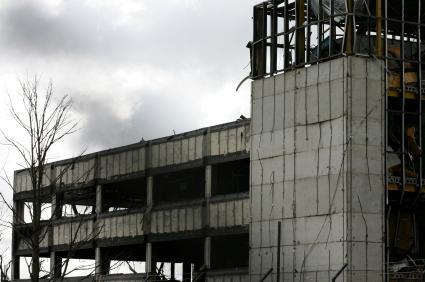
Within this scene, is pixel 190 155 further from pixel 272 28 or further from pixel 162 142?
pixel 272 28

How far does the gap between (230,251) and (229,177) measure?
6.46 meters

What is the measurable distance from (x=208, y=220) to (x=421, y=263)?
1395 cm

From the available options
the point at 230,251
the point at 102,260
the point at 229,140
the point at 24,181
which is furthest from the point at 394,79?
the point at 24,181

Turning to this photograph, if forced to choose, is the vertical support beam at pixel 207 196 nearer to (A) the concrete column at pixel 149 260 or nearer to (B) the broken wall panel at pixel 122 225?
(A) the concrete column at pixel 149 260

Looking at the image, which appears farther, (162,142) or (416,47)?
(162,142)

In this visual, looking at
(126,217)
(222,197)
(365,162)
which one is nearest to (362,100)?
(365,162)

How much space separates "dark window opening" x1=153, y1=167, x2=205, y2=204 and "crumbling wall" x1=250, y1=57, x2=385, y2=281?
14.2 metres

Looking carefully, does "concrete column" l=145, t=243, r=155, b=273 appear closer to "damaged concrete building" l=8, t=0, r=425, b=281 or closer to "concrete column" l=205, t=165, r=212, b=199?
"damaged concrete building" l=8, t=0, r=425, b=281

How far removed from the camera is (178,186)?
71.2 meters

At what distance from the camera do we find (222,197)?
2381 inches

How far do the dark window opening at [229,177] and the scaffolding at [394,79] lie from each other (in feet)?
28.7

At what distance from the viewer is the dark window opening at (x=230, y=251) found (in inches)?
2584

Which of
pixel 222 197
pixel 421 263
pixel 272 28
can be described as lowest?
pixel 421 263

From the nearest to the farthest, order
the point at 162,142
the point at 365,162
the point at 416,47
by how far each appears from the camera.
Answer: the point at 365,162 < the point at 416,47 < the point at 162,142
